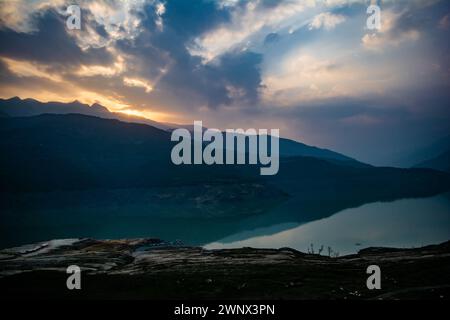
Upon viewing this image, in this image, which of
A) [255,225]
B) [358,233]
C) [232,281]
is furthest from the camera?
[255,225]

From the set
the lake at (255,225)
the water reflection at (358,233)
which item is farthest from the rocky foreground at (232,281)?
the lake at (255,225)

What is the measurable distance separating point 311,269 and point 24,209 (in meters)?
172

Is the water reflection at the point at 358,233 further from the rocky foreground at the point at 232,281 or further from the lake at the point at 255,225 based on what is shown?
the rocky foreground at the point at 232,281

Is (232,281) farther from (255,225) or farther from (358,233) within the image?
(255,225)

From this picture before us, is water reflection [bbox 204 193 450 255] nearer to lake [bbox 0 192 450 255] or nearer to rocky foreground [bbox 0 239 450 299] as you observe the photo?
lake [bbox 0 192 450 255]

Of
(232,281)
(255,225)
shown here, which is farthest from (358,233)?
(232,281)

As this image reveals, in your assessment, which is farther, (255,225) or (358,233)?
(255,225)

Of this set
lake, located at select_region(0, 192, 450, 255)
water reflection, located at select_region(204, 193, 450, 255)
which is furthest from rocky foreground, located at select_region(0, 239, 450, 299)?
lake, located at select_region(0, 192, 450, 255)

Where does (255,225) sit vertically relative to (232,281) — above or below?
below

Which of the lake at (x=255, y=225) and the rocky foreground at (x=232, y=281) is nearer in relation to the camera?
the rocky foreground at (x=232, y=281)

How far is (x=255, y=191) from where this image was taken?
634 feet

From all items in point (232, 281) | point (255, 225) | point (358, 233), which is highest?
point (232, 281)

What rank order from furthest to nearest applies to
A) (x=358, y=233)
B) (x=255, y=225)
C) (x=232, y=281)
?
(x=255, y=225) → (x=358, y=233) → (x=232, y=281)
